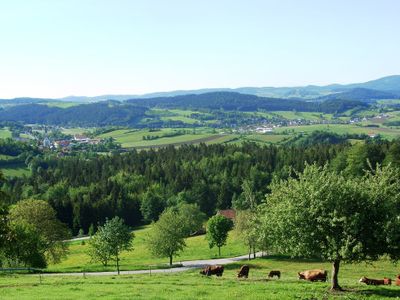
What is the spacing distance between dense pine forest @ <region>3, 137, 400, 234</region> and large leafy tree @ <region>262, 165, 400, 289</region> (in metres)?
80.2

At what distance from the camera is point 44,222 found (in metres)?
66.7

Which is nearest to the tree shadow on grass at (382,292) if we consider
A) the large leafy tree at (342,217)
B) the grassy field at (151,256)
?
the large leafy tree at (342,217)

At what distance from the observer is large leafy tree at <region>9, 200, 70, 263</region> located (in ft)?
215

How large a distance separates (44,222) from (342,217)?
4943 cm

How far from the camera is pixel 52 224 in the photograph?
220 ft

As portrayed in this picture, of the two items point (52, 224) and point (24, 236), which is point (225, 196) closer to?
point (52, 224)

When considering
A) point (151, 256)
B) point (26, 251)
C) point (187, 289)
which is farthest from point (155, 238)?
point (187, 289)

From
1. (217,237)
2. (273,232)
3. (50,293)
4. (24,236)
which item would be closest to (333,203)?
(273,232)

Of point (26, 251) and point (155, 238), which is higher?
point (26, 251)

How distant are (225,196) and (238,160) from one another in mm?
27282

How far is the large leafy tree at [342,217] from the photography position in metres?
28.7

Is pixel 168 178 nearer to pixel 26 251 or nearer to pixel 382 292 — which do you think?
pixel 26 251

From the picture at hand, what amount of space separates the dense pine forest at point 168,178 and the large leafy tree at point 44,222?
5295cm

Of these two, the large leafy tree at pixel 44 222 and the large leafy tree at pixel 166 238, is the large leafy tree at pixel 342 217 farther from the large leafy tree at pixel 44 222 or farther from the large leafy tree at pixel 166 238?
the large leafy tree at pixel 44 222
